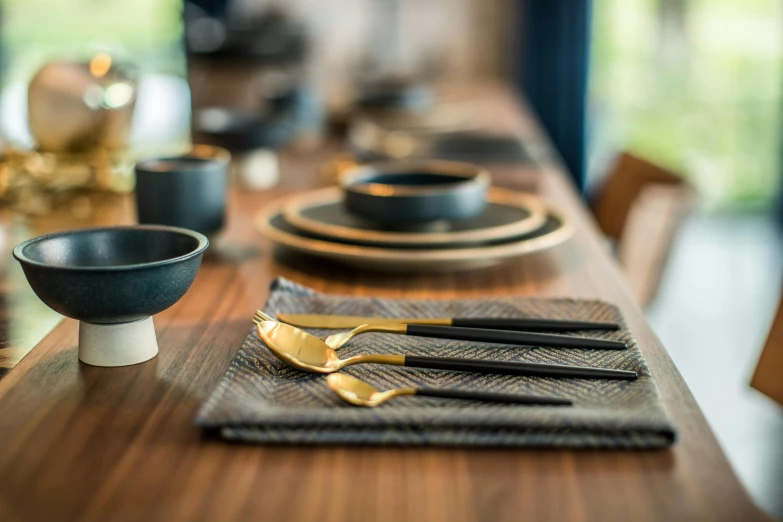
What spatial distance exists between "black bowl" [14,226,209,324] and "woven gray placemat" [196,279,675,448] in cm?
7

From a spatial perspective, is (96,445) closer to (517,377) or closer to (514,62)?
(517,377)

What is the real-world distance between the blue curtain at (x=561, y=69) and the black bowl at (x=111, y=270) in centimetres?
308

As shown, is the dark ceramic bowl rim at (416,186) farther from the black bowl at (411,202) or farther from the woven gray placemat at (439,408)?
the woven gray placemat at (439,408)

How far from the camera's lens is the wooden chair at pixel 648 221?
1.28 meters

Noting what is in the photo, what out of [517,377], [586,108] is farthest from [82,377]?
[586,108]

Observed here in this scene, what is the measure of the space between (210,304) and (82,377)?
7.2 inches

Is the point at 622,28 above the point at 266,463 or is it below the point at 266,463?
above

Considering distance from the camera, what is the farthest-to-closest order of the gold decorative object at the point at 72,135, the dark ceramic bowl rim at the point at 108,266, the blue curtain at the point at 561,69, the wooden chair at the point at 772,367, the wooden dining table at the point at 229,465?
the blue curtain at the point at 561,69 → the gold decorative object at the point at 72,135 → the wooden chair at the point at 772,367 → the dark ceramic bowl rim at the point at 108,266 → the wooden dining table at the point at 229,465

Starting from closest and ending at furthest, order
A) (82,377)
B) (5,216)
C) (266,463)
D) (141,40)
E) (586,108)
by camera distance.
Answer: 1. (266,463)
2. (82,377)
3. (5,216)
4. (586,108)
5. (141,40)

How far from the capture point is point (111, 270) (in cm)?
57

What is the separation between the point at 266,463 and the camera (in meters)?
0.48

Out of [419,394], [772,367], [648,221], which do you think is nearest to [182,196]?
[419,394]

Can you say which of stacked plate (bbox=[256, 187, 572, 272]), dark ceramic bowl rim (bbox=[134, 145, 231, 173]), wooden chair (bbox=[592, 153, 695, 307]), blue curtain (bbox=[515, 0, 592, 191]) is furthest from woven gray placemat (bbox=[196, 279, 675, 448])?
blue curtain (bbox=[515, 0, 592, 191])

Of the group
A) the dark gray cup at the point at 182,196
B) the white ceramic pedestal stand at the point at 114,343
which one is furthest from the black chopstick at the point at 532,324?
the dark gray cup at the point at 182,196
